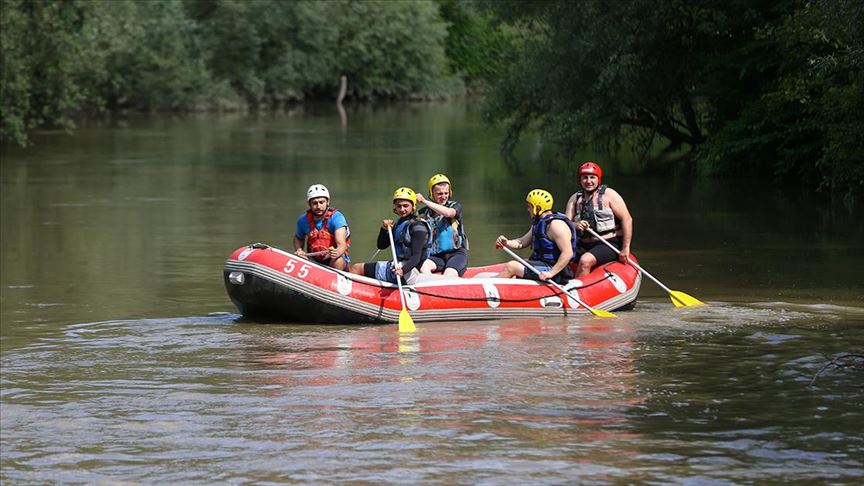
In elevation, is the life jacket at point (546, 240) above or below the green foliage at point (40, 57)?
below

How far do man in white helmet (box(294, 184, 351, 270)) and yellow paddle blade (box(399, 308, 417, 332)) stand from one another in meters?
0.94

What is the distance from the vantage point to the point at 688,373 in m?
10.4

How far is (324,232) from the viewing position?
539 inches

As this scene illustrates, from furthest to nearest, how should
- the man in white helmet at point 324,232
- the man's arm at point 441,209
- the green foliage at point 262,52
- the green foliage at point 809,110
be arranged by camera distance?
the green foliage at point 262,52 → the green foliage at point 809,110 → the man in white helmet at point 324,232 → the man's arm at point 441,209

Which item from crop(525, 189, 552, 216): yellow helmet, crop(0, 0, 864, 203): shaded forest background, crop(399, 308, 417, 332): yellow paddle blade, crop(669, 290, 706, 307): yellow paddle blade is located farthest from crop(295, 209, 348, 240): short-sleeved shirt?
crop(0, 0, 864, 203): shaded forest background

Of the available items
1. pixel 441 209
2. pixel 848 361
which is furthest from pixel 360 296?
pixel 848 361

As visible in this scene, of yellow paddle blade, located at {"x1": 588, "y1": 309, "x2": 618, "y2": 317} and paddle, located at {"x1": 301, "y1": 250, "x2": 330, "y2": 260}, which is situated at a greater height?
paddle, located at {"x1": 301, "y1": 250, "x2": 330, "y2": 260}

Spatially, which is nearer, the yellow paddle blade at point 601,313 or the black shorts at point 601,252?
the yellow paddle blade at point 601,313

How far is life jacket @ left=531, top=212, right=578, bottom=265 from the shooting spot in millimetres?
13719

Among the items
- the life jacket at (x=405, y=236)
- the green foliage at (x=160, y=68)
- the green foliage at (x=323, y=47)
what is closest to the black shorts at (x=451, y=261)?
the life jacket at (x=405, y=236)

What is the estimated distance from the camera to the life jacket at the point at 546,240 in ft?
45.0

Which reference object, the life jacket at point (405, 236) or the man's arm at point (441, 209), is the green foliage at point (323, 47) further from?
the man's arm at point (441, 209)

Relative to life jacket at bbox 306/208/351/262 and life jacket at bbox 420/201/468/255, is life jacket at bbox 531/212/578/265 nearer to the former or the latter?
life jacket at bbox 420/201/468/255

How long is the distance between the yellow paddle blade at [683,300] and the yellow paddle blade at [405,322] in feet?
8.93
